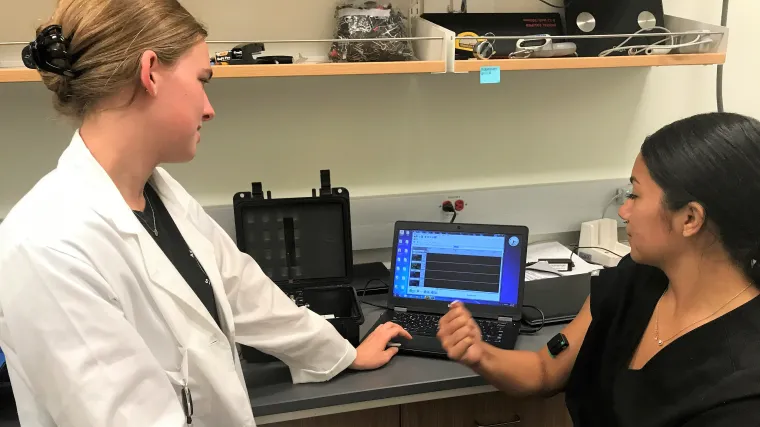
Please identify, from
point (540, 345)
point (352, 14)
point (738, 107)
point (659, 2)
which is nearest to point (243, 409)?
point (540, 345)

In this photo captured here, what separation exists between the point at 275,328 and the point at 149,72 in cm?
63

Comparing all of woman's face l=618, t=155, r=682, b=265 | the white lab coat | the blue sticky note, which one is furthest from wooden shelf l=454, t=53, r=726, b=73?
the white lab coat

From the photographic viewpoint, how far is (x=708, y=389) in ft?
3.45

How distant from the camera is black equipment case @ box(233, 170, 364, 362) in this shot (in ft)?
5.48

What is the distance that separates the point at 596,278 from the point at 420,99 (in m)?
0.85

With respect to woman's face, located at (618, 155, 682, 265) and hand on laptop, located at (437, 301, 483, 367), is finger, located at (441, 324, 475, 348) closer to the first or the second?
hand on laptop, located at (437, 301, 483, 367)

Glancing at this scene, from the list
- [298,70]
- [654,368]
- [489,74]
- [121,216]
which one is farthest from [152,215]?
[654,368]

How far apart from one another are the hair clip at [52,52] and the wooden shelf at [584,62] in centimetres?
91

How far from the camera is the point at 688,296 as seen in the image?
1.16 m

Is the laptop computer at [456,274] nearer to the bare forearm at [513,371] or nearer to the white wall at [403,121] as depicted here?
the bare forearm at [513,371]

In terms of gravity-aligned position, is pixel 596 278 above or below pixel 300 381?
above

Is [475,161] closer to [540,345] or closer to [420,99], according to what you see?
[420,99]

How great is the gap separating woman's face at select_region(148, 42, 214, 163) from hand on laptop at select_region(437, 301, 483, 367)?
674 millimetres

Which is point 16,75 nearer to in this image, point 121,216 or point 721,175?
point 121,216
